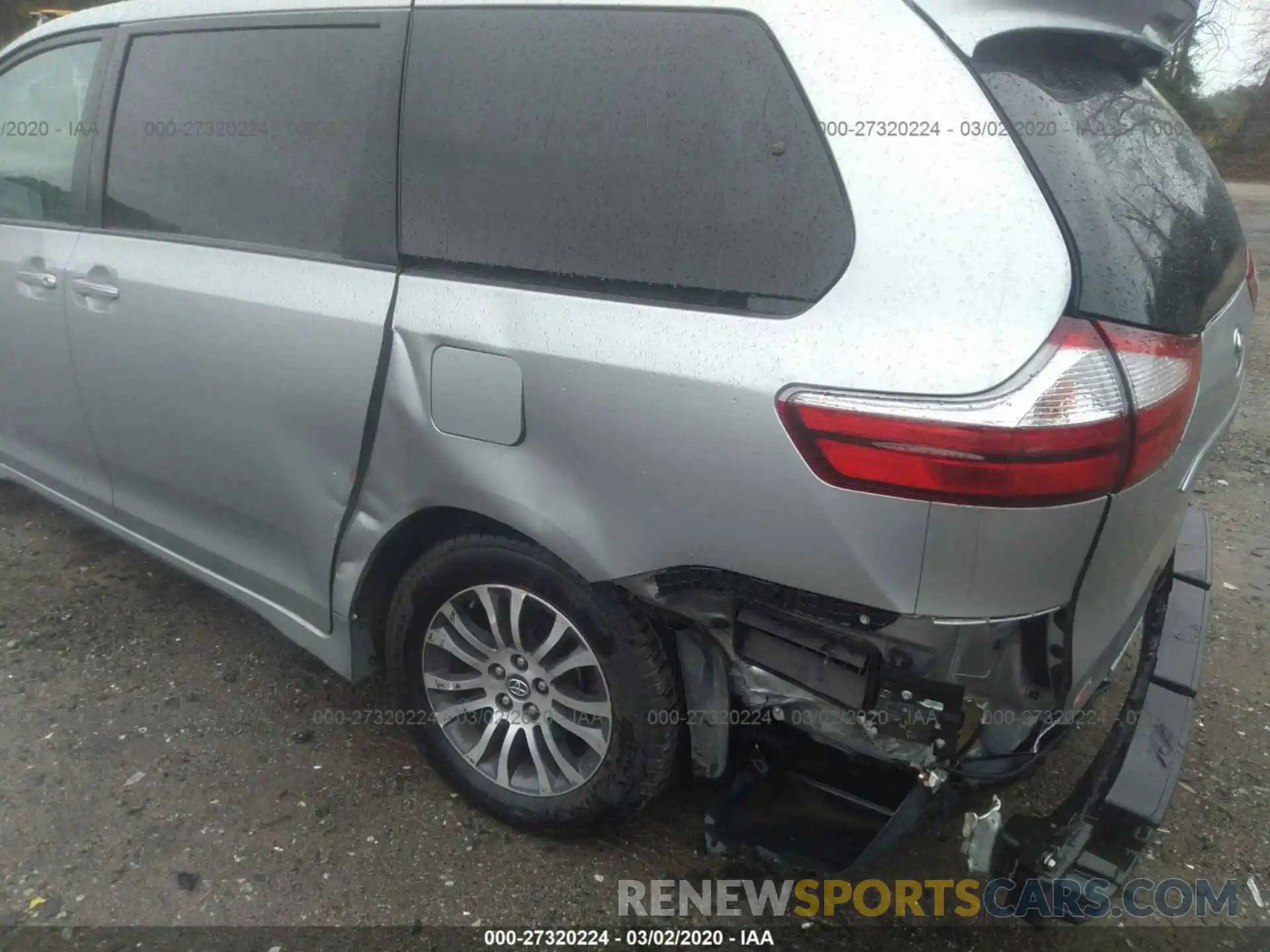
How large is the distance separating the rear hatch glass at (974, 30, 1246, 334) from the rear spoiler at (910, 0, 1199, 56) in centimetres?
2

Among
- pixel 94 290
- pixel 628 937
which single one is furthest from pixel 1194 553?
pixel 94 290

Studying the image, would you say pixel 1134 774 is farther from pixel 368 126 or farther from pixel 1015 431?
pixel 368 126

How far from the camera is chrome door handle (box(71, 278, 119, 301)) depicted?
8.43 feet

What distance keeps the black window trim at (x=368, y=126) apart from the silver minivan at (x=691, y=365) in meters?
0.01

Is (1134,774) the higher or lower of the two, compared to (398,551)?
lower

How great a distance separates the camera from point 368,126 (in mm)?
2096

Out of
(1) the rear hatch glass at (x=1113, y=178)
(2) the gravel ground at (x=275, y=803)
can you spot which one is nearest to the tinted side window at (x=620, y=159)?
(1) the rear hatch glass at (x=1113, y=178)

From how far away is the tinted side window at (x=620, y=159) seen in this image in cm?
158

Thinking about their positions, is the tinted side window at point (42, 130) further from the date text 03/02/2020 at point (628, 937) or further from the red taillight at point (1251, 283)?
the red taillight at point (1251, 283)

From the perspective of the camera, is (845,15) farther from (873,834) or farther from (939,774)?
(873,834)

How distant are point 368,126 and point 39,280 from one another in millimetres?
1390

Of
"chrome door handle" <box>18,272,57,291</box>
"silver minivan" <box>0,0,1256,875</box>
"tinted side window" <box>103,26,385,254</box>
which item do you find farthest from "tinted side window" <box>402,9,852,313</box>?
"chrome door handle" <box>18,272,57,291</box>

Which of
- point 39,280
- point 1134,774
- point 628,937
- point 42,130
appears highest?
point 42,130

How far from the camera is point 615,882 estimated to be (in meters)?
2.19
